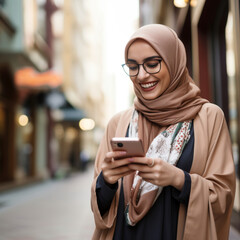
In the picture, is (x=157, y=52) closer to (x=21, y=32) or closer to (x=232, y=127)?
(x=232, y=127)

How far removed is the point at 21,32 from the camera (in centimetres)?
1263

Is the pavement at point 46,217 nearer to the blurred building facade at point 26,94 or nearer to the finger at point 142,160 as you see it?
the blurred building facade at point 26,94

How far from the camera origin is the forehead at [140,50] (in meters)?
1.79

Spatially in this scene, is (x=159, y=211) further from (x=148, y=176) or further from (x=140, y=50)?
(x=140, y=50)

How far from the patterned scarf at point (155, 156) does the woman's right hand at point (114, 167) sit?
14 cm

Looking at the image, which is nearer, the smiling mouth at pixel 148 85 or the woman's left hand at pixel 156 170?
the woman's left hand at pixel 156 170

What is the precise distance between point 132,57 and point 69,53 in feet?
79.5

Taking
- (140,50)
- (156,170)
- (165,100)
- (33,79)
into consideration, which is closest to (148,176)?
(156,170)

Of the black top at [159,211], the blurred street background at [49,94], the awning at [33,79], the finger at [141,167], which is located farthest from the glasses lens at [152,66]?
the awning at [33,79]

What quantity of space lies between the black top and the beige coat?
36 mm

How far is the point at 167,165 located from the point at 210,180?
242 mm

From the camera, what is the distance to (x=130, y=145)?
1532 mm

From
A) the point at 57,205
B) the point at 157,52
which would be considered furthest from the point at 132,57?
the point at 57,205

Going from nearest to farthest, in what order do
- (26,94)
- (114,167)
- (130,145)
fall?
(130,145), (114,167), (26,94)
